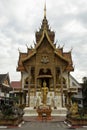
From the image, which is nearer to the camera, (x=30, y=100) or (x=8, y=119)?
(x=8, y=119)

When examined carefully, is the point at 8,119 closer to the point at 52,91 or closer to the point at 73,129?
the point at 73,129

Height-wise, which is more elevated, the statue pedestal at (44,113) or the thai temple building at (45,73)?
the thai temple building at (45,73)

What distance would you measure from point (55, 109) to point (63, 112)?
3.62 ft

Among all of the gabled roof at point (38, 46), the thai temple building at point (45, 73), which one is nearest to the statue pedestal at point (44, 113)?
the thai temple building at point (45, 73)

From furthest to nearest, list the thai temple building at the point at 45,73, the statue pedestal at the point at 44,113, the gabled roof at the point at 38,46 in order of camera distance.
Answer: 1. the gabled roof at the point at 38,46
2. the thai temple building at the point at 45,73
3. the statue pedestal at the point at 44,113

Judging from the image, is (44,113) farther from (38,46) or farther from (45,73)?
(45,73)

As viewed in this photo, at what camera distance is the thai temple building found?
3497 cm

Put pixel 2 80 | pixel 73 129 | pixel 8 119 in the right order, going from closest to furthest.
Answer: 1. pixel 73 129
2. pixel 8 119
3. pixel 2 80

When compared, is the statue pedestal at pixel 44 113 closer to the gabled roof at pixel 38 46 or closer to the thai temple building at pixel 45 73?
the thai temple building at pixel 45 73

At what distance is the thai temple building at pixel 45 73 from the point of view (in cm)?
3497

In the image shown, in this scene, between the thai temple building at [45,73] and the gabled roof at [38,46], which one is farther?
the gabled roof at [38,46]

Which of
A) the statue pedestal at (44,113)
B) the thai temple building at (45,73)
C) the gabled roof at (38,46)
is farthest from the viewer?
the gabled roof at (38,46)

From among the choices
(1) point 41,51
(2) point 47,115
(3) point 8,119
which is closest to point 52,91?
(1) point 41,51

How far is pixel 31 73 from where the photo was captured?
38.6 m
